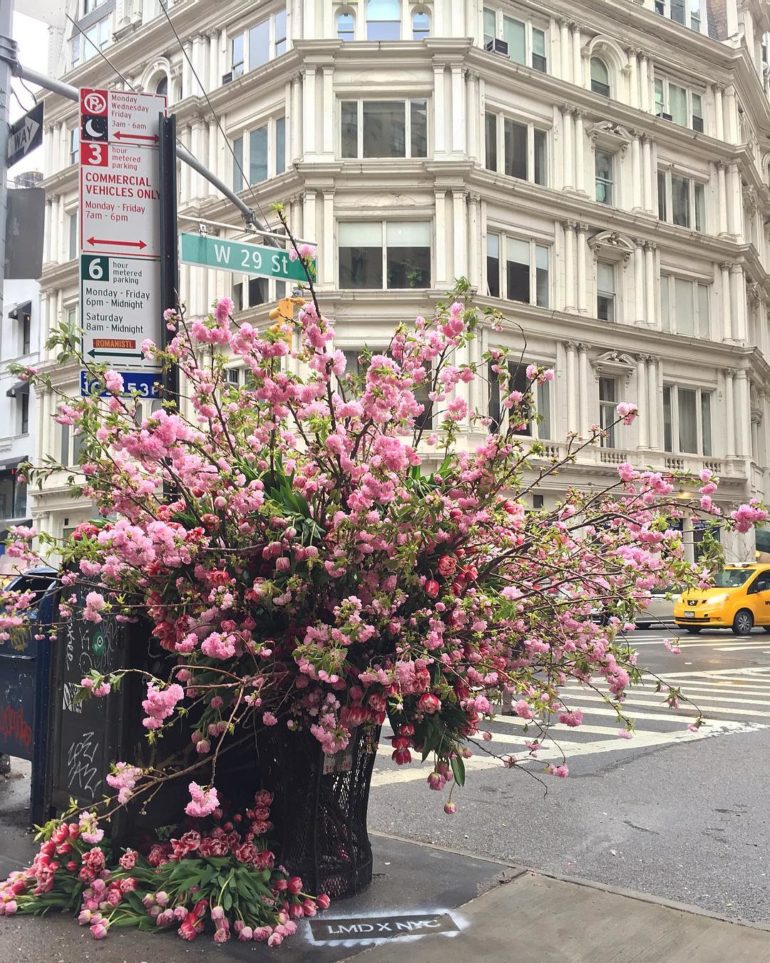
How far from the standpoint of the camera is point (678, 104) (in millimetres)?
35406

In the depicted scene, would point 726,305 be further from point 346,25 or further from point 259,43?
point 259,43

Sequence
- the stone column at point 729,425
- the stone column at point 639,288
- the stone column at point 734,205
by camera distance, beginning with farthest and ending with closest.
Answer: the stone column at point 734,205 < the stone column at point 729,425 < the stone column at point 639,288

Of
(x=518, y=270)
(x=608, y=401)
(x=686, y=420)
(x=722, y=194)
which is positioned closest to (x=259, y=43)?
(x=518, y=270)

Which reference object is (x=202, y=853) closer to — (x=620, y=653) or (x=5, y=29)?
(x=620, y=653)

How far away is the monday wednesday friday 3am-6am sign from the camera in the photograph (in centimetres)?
632

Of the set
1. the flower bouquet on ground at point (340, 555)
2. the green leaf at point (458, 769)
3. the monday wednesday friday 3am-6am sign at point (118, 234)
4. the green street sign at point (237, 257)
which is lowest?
the green leaf at point (458, 769)

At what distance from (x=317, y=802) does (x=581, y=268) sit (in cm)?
2962

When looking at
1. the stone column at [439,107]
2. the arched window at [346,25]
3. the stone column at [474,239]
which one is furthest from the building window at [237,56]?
the stone column at [474,239]

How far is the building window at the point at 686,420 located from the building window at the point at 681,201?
6.11 m

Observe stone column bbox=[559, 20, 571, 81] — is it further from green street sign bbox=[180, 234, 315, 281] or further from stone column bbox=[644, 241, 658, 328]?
green street sign bbox=[180, 234, 315, 281]

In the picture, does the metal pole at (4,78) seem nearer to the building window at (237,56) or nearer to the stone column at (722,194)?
the building window at (237,56)

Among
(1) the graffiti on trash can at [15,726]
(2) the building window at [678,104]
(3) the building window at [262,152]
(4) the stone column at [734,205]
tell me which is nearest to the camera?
(1) the graffiti on trash can at [15,726]

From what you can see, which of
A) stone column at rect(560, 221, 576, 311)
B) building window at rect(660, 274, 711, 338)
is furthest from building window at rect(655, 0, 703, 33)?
stone column at rect(560, 221, 576, 311)

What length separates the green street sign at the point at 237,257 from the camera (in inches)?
448
